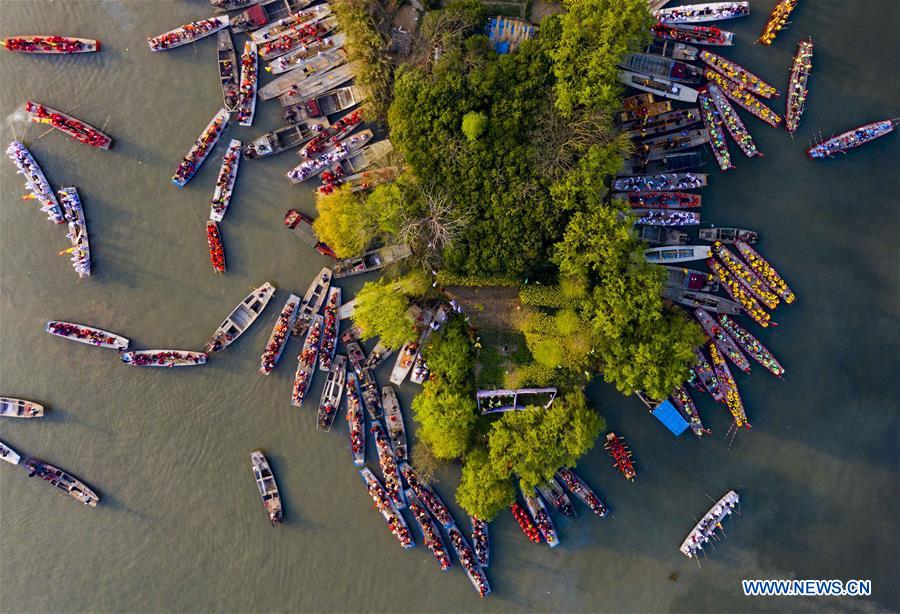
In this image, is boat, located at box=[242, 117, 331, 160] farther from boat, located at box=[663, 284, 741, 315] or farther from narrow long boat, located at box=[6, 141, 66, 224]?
boat, located at box=[663, 284, 741, 315]

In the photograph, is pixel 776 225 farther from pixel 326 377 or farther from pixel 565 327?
pixel 326 377

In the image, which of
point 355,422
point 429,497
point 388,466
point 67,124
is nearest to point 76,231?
point 67,124

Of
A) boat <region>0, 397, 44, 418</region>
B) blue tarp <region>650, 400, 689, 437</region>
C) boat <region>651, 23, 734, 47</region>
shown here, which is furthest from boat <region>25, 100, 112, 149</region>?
blue tarp <region>650, 400, 689, 437</region>

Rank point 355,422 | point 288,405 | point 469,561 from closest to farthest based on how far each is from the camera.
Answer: point 355,422 → point 469,561 → point 288,405

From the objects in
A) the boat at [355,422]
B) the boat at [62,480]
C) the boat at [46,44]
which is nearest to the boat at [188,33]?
the boat at [46,44]

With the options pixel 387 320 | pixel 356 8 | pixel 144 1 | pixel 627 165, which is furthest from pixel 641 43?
pixel 144 1

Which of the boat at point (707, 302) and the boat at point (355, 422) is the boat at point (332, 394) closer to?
the boat at point (355, 422)

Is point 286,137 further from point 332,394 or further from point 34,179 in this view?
point 332,394
